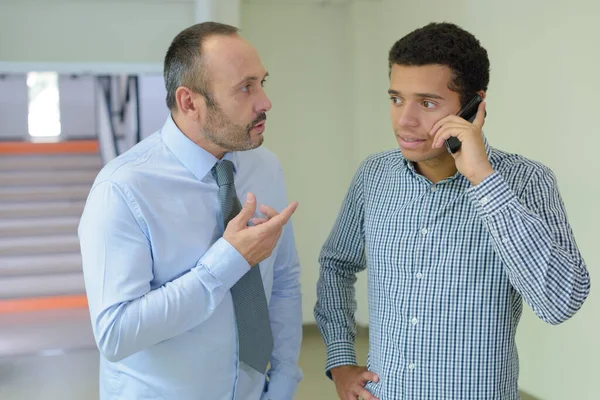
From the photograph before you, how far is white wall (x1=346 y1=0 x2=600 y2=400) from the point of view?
149 inches

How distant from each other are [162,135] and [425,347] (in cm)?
90

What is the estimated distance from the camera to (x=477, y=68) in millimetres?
1773

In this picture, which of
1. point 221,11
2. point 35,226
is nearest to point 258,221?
point 221,11

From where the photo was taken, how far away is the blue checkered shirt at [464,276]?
5.21 feet

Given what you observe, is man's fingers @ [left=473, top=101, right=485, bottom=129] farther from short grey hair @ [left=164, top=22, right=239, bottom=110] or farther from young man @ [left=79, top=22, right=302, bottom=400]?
short grey hair @ [left=164, top=22, right=239, bottom=110]

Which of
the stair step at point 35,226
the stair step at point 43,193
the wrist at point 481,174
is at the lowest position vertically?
the stair step at point 35,226

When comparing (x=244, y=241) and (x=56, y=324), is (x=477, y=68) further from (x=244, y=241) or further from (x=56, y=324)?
(x=56, y=324)

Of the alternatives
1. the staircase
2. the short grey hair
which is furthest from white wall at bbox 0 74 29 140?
the short grey hair


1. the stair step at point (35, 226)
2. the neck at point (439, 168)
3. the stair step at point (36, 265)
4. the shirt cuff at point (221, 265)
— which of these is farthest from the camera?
the stair step at point (35, 226)

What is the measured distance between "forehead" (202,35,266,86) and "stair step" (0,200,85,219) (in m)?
7.77

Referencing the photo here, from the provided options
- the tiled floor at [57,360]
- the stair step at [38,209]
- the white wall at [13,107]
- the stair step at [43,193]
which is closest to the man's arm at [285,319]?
Result: the tiled floor at [57,360]

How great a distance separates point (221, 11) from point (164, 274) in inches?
190

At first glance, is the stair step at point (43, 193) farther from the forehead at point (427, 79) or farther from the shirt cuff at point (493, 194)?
the shirt cuff at point (493, 194)

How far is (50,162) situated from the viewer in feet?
32.2
